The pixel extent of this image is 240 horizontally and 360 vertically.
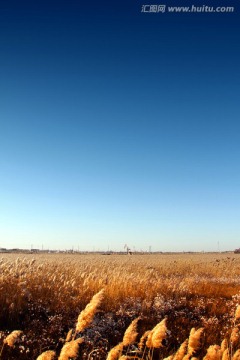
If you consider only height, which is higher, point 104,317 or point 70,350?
point 70,350

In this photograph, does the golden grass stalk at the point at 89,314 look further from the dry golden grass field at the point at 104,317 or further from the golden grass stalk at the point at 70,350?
the dry golden grass field at the point at 104,317

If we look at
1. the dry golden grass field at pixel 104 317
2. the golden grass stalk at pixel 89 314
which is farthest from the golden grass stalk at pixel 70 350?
the dry golden grass field at pixel 104 317

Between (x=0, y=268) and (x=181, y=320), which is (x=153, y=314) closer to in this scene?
(x=181, y=320)

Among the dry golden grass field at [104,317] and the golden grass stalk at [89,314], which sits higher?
the golden grass stalk at [89,314]

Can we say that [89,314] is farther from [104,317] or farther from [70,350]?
[104,317]

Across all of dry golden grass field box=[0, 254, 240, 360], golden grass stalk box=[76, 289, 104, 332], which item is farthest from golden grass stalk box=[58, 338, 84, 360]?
dry golden grass field box=[0, 254, 240, 360]

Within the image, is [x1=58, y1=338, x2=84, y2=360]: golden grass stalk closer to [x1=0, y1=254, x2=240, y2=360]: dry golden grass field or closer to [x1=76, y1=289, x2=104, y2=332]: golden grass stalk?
[x1=76, y1=289, x2=104, y2=332]: golden grass stalk

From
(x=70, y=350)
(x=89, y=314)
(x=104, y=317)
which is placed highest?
(x=89, y=314)

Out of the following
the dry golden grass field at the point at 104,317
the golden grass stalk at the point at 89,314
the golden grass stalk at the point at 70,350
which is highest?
the golden grass stalk at the point at 89,314

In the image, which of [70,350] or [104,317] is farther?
[104,317]

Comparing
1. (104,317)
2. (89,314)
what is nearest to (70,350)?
(89,314)

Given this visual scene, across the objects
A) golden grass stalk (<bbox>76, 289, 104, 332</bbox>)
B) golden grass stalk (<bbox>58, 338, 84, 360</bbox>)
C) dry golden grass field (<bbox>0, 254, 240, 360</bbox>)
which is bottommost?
dry golden grass field (<bbox>0, 254, 240, 360</bbox>)

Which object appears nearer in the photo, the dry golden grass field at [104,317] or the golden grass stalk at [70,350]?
the golden grass stalk at [70,350]

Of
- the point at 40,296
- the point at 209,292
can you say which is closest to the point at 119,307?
the point at 40,296
